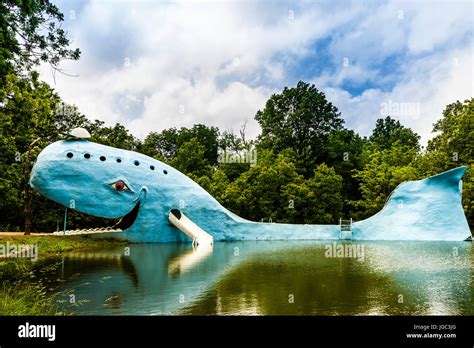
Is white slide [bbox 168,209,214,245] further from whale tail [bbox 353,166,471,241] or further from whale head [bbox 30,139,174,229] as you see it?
whale tail [bbox 353,166,471,241]

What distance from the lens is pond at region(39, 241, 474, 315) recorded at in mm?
6332

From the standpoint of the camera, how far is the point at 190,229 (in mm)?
18562

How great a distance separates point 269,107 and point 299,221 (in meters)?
16.7

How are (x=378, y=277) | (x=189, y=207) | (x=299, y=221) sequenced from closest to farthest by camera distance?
(x=378, y=277) → (x=189, y=207) → (x=299, y=221)

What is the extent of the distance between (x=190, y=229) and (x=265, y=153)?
1567 centimetres

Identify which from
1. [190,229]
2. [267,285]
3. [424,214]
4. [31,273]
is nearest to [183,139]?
[190,229]

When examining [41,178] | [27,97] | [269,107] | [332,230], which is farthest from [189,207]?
[269,107]

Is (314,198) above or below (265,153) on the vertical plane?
below

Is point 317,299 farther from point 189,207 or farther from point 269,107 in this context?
point 269,107

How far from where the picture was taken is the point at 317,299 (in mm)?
6969

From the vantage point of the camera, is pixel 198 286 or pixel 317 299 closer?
pixel 317 299

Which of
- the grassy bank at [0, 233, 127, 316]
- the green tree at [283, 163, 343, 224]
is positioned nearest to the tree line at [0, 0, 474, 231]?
the green tree at [283, 163, 343, 224]

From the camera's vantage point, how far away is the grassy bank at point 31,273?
5434mm

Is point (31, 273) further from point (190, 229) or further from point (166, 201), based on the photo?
point (166, 201)
